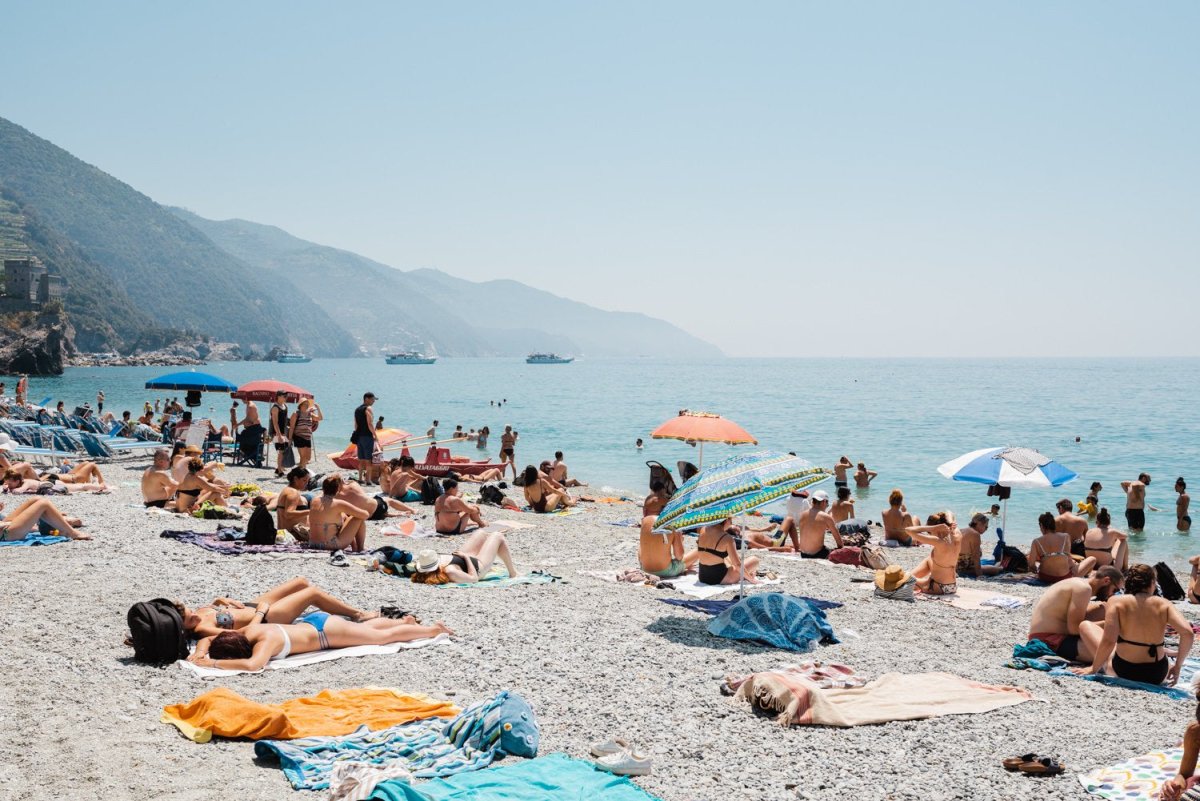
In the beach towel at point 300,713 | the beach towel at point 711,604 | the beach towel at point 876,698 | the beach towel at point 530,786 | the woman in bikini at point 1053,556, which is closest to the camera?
the beach towel at point 530,786

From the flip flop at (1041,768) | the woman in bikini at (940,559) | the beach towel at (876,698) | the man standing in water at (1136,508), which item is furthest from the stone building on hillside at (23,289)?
the flip flop at (1041,768)

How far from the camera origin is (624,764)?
4.62 m

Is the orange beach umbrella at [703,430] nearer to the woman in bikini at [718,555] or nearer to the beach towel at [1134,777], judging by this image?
the woman in bikini at [718,555]

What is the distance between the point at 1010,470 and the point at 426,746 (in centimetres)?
925

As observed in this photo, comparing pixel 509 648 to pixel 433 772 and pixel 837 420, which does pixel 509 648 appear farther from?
pixel 837 420

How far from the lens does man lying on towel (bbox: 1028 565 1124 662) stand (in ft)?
23.5

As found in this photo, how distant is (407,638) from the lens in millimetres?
6949

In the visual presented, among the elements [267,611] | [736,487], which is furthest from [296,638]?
[736,487]

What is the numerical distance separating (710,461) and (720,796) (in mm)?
30450

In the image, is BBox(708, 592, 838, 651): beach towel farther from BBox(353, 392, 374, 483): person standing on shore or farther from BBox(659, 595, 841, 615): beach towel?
BBox(353, 392, 374, 483): person standing on shore

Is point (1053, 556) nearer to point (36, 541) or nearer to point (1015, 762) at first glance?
point (1015, 762)

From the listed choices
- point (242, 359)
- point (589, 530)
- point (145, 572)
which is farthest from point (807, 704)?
point (242, 359)

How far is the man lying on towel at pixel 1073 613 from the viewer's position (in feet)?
23.5

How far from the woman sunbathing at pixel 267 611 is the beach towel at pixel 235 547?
117 inches
